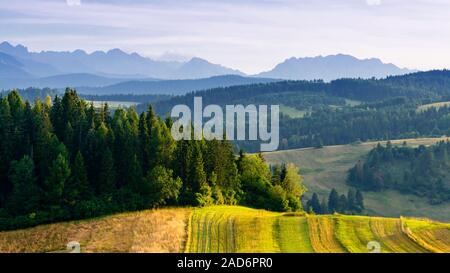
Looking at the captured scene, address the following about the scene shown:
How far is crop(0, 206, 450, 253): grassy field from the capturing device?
162 ft

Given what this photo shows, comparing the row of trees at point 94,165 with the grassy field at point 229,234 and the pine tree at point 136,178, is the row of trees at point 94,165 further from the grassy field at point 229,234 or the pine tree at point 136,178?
the grassy field at point 229,234

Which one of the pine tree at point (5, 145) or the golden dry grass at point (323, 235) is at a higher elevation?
the pine tree at point (5, 145)

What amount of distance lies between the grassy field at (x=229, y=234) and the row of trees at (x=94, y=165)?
4.99 metres

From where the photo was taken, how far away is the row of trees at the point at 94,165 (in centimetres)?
6856

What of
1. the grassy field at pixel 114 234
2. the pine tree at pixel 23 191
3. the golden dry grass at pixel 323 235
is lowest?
the grassy field at pixel 114 234

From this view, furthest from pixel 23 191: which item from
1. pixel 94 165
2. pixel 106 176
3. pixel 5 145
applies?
pixel 106 176

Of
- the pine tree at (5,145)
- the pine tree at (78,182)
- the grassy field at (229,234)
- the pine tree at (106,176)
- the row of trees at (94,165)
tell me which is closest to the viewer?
the grassy field at (229,234)

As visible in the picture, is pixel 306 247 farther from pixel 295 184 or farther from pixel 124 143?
pixel 295 184

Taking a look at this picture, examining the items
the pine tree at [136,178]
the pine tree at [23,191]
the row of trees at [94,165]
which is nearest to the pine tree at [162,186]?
the row of trees at [94,165]

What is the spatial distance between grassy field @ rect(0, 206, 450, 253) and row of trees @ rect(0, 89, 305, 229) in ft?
16.4

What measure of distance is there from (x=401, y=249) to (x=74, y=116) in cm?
4938

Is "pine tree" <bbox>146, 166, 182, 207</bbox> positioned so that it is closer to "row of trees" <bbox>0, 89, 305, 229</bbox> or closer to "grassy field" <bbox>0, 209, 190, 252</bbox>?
"row of trees" <bbox>0, 89, 305, 229</bbox>

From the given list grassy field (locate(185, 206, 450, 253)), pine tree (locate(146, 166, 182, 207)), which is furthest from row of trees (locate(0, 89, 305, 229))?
grassy field (locate(185, 206, 450, 253))
